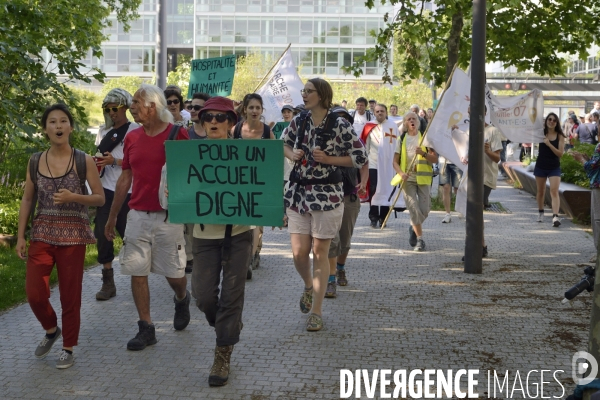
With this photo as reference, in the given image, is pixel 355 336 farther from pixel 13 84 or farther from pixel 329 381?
pixel 13 84

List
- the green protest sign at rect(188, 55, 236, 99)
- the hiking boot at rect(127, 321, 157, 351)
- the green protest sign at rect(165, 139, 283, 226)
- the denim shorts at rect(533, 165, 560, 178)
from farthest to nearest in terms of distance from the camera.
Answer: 1. the denim shorts at rect(533, 165, 560, 178)
2. the green protest sign at rect(188, 55, 236, 99)
3. the hiking boot at rect(127, 321, 157, 351)
4. the green protest sign at rect(165, 139, 283, 226)

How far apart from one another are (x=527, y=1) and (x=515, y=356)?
30.9 feet

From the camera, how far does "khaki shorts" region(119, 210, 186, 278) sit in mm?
6574

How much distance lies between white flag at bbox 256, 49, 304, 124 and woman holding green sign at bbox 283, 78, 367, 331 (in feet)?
21.9

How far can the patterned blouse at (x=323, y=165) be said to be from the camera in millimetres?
7082

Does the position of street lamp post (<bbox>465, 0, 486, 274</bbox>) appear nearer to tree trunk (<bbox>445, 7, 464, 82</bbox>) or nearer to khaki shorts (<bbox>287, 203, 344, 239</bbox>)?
khaki shorts (<bbox>287, 203, 344, 239</bbox>)

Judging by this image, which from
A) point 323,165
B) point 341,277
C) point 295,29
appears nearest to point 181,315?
point 323,165

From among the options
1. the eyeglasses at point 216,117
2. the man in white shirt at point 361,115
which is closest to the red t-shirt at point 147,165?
the eyeglasses at point 216,117

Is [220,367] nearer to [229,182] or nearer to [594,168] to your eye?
[229,182]

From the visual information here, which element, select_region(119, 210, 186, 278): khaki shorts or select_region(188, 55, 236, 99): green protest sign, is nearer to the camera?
select_region(119, 210, 186, 278): khaki shorts

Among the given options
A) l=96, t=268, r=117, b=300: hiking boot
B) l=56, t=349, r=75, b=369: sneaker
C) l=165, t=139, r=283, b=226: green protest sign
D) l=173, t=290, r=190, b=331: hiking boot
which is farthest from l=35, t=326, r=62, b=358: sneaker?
l=96, t=268, r=117, b=300: hiking boot

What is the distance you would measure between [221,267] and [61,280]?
1172 mm

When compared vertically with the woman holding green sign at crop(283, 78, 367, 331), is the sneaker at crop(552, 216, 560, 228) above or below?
below

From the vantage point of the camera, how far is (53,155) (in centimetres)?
624
